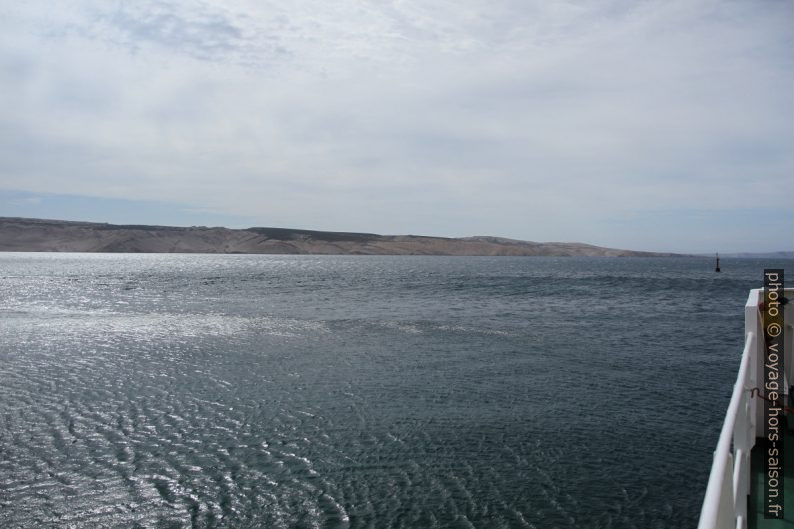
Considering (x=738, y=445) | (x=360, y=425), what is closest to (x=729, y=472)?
(x=738, y=445)

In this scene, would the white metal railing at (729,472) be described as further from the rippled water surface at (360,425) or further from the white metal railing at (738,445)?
the rippled water surface at (360,425)

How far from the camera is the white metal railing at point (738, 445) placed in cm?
290

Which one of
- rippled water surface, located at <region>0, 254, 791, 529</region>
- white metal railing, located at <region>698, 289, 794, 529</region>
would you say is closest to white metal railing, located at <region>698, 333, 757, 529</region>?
white metal railing, located at <region>698, 289, 794, 529</region>

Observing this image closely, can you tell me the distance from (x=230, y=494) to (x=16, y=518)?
3.75 meters

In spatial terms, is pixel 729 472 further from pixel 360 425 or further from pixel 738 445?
pixel 360 425

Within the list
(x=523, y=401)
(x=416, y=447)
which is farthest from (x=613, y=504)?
(x=523, y=401)

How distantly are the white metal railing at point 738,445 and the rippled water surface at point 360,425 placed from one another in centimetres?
430

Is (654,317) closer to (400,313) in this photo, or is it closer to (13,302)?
(400,313)

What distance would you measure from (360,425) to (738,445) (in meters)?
11.6

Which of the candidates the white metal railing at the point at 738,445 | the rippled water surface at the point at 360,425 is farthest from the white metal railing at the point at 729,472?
the rippled water surface at the point at 360,425

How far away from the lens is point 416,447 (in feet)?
45.5

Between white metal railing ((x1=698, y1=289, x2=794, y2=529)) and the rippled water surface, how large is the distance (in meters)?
4.30

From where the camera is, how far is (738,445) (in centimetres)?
518

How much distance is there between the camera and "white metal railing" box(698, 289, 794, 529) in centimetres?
290
